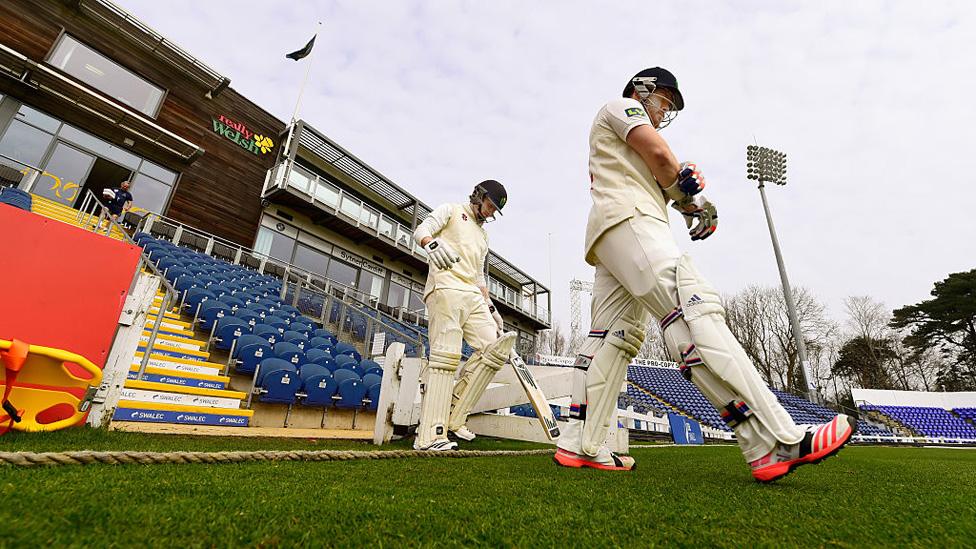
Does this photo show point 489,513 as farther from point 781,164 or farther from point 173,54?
point 781,164

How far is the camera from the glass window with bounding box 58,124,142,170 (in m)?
12.4

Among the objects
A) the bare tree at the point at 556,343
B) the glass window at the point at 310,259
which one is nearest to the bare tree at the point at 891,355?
the bare tree at the point at 556,343

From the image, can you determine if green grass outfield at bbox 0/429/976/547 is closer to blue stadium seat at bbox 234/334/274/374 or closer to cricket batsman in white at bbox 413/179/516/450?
cricket batsman in white at bbox 413/179/516/450

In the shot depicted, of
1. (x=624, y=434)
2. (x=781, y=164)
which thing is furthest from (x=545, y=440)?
(x=781, y=164)

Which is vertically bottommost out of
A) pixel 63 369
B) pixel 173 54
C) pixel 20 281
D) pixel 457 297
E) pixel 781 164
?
pixel 63 369

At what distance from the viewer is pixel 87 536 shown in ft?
2.07

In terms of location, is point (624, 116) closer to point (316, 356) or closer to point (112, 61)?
point (316, 356)

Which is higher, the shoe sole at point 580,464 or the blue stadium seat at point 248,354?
the blue stadium seat at point 248,354

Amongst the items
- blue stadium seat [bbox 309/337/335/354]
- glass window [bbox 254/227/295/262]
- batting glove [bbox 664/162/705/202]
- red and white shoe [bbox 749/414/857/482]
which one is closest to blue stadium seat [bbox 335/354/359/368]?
blue stadium seat [bbox 309/337/335/354]

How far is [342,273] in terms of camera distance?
59.1 ft

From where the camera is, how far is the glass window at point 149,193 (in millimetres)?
13414

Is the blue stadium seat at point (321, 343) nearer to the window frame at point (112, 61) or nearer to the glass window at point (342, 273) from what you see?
the glass window at point (342, 273)

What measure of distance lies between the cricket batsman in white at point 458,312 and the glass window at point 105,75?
16.1 metres

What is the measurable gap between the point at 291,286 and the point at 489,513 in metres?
10.5
